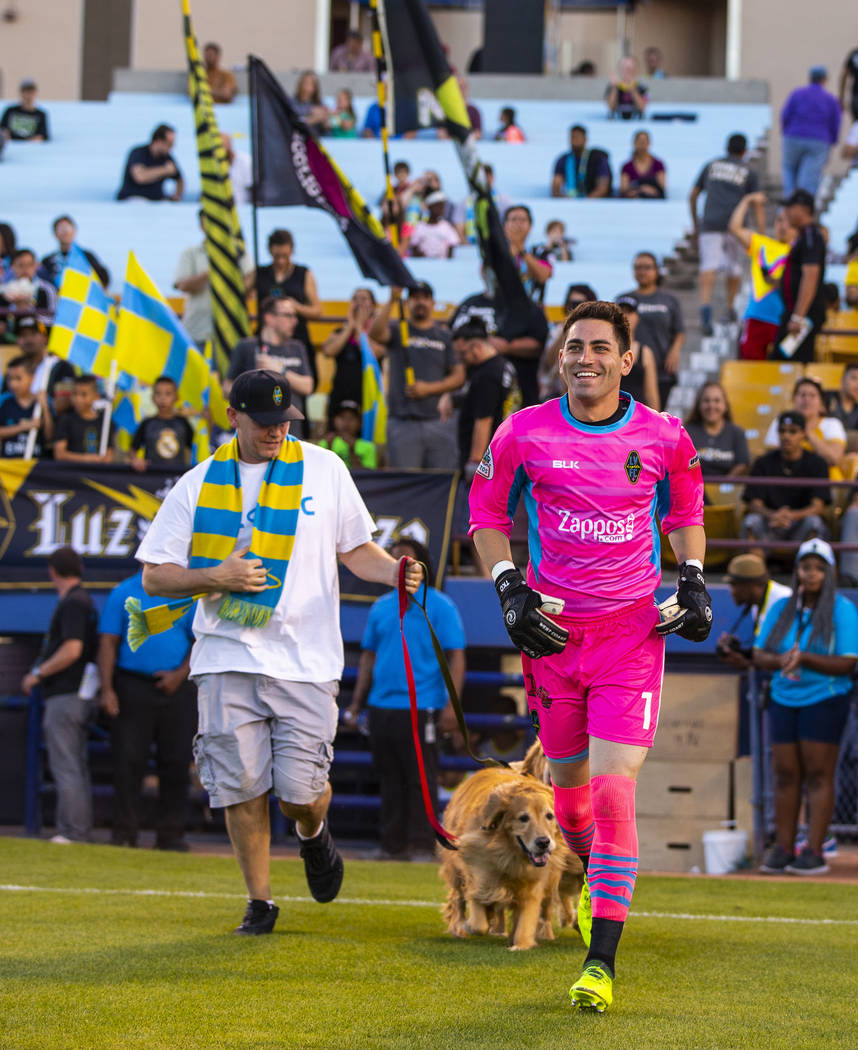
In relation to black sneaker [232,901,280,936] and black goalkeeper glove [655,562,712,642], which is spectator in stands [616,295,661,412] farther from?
black goalkeeper glove [655,562,712,642]

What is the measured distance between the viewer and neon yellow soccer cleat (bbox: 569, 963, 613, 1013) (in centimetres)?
486

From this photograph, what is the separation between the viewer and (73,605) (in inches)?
450

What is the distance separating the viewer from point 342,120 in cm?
2372

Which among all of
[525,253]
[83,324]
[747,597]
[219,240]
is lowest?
[747,597]

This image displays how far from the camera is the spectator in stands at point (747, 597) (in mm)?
10977

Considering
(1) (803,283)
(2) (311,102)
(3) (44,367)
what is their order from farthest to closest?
1. (2) (311,102)
2. (3) (44,367)
3. (1) (803,283)

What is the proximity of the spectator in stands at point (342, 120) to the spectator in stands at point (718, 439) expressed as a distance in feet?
39.4

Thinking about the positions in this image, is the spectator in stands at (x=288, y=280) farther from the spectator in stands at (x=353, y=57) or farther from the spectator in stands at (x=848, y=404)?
the spectator in stands at (x=353, y=57)

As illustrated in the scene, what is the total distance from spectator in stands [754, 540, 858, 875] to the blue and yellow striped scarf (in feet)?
17.1

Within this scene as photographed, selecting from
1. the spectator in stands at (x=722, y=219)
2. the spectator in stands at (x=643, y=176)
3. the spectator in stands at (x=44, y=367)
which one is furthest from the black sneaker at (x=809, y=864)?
the spectator in stands at (x=643, y=176)

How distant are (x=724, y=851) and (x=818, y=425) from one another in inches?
154

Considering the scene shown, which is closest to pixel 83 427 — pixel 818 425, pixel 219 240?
pixel 219 240

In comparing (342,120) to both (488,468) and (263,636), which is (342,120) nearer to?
(263,636)

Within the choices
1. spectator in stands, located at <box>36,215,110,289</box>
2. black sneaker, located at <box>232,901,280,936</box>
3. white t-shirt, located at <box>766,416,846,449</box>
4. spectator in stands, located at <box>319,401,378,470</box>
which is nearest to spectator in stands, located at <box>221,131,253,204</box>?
spectator in stands, located at <box>36,215,110,289</box>
